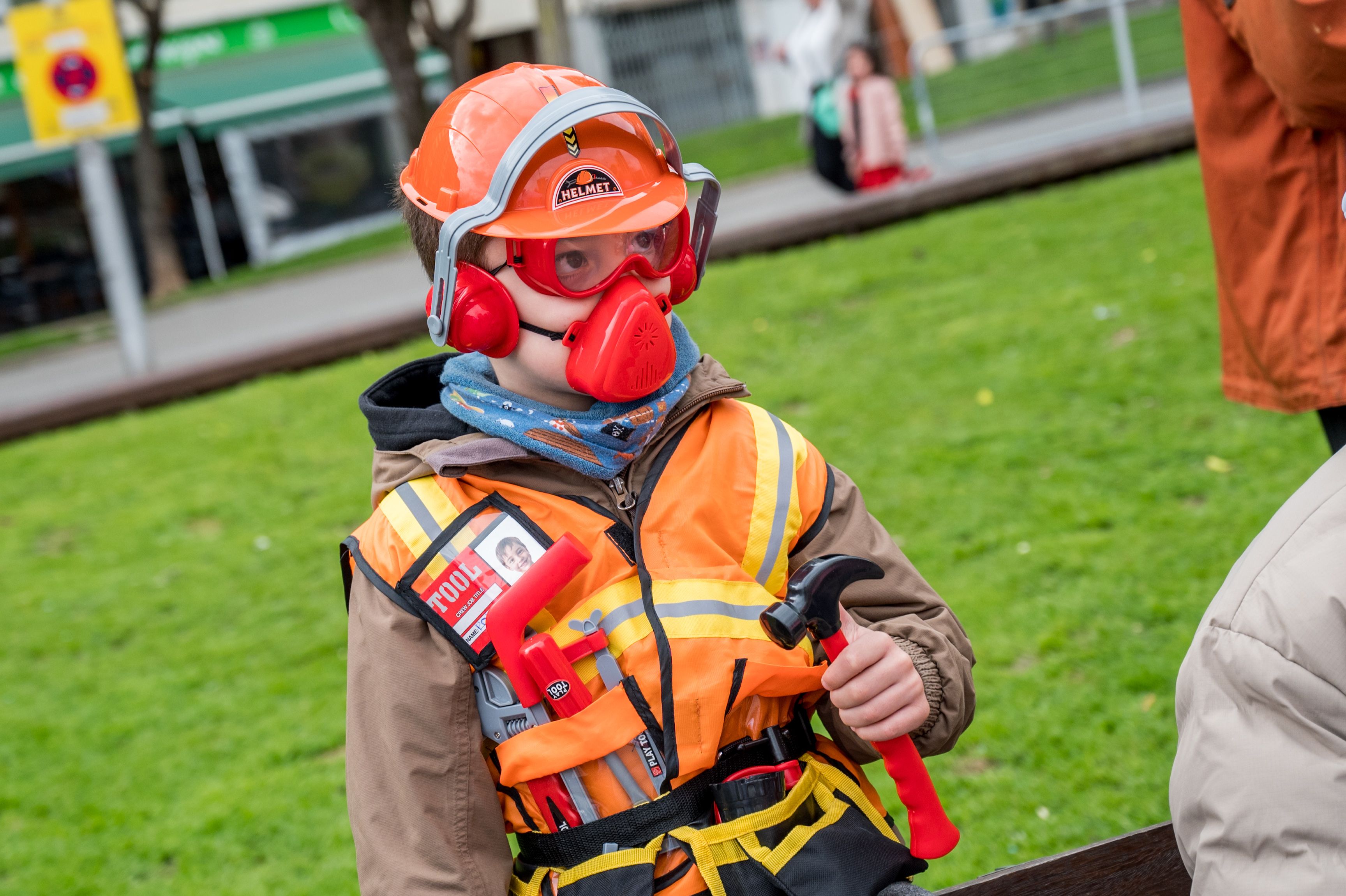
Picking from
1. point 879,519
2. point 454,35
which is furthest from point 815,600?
point 454,35

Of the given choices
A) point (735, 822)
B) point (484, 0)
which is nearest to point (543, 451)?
point (735, 822)

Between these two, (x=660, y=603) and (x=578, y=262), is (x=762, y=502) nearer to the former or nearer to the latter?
(x=660, y=603)

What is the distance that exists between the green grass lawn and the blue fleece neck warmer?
1749 mm

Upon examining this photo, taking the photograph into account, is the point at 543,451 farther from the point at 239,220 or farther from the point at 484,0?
the point at 484,0

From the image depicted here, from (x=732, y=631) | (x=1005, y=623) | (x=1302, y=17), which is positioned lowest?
(x=1005, y=623)

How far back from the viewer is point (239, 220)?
22.4 metres

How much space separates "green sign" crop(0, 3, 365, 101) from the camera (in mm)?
21953

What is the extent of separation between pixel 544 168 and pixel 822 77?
34.6 ft

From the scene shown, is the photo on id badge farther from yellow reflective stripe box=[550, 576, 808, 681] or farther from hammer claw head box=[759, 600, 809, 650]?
hammer claw head box=[759, 600, 809, 650]

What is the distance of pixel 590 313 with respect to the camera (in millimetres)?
1757

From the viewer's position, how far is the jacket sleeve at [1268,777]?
1.33 meters

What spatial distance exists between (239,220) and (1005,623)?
2055 centimetres

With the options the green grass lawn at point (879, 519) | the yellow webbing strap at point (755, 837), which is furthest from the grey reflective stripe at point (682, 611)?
the green grass lawn at point (879, 519)

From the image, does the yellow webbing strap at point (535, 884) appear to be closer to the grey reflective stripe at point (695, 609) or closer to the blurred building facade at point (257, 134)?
the grey reflective stripe at point (695, 609)
